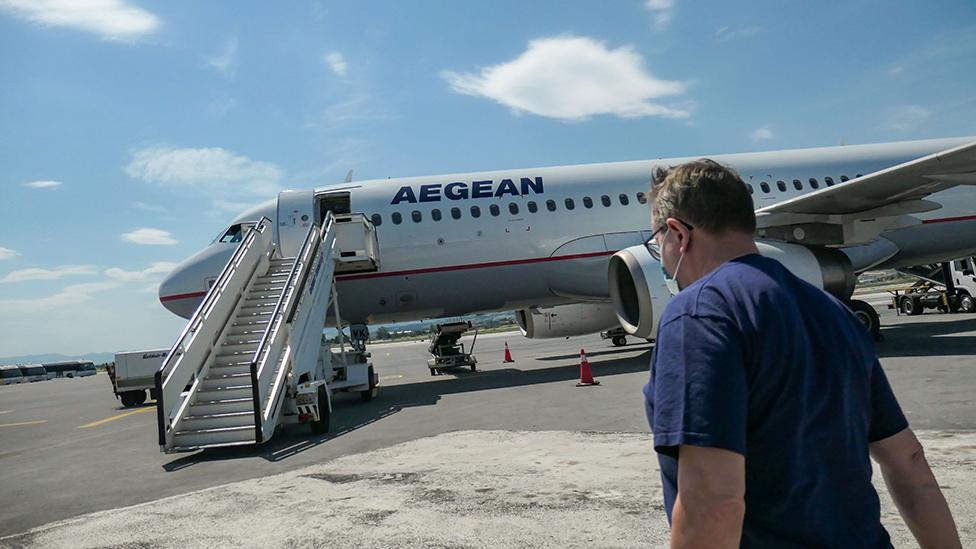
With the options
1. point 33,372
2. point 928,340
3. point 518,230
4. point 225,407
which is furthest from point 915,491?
point 33,372

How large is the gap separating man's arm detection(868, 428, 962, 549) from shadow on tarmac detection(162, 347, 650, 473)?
19.9 feet

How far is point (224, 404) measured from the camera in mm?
8312

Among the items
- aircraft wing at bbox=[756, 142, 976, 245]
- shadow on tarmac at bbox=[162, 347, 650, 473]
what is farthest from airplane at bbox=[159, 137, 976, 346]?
shadow on tarmac at bbox=[162, 347, 650, 473]

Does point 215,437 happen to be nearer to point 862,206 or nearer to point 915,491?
point 915,491

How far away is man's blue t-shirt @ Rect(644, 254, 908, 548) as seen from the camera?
1359 mm

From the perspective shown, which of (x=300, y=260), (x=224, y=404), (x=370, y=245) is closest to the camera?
(x=224, y=404)

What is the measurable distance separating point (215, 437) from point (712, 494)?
7.39 metres

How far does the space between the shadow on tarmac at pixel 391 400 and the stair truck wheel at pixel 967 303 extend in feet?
41.0

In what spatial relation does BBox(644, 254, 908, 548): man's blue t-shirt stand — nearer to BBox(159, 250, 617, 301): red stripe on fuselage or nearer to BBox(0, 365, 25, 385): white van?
BBox(159, 250, 617, 301): red stripe on fuselage

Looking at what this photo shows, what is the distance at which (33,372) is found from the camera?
184 ft

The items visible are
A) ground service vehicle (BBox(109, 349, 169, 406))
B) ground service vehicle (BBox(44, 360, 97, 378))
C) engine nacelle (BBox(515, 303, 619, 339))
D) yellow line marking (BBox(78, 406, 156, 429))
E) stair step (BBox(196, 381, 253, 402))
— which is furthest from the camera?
ground service vehicle (BBox(44, 360, 97, 378))

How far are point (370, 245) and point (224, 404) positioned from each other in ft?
16.9

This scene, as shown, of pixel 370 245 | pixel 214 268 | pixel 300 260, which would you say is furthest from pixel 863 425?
pixel 214 268

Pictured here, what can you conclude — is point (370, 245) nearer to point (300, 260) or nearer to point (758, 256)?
point (300, 260)
